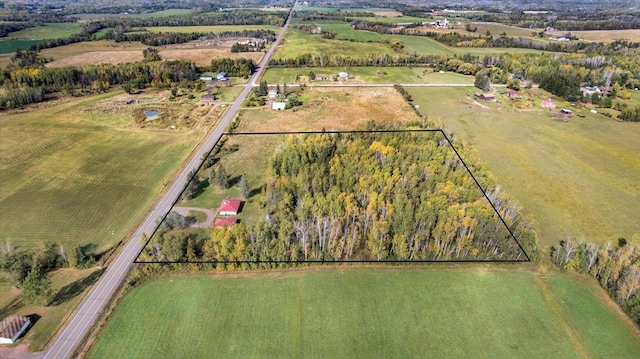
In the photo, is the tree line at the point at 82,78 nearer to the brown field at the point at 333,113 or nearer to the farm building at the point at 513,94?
the brown field at the point at 333,113

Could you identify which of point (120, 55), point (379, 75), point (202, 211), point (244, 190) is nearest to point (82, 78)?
point (120, 55)

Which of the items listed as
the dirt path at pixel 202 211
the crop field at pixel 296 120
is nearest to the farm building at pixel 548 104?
the crop field at pixel 296 120

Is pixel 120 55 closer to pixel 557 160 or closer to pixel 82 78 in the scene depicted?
pixel 82 78

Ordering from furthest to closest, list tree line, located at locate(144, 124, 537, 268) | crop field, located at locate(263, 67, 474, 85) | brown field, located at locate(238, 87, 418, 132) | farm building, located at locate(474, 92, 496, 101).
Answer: crop field, located at locate(263, 67, 474, 85) < farm building, located at locate(474, 92, 496, 101) < brown field, located at locate(238, 87, 418, 132) < tree line, located at locate(144, 124, 537, 268)

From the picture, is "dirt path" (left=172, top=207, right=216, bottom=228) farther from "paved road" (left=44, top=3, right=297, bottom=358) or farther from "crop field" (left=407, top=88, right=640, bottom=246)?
"crop field" (left=407, top=88, right=640, bottom=246)

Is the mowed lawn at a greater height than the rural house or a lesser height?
lesser

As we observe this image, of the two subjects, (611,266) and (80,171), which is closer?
(611,266)

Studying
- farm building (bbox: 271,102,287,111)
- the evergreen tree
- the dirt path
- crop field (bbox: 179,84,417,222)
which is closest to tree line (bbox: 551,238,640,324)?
crop field (bbox: 179,84,417,222)
